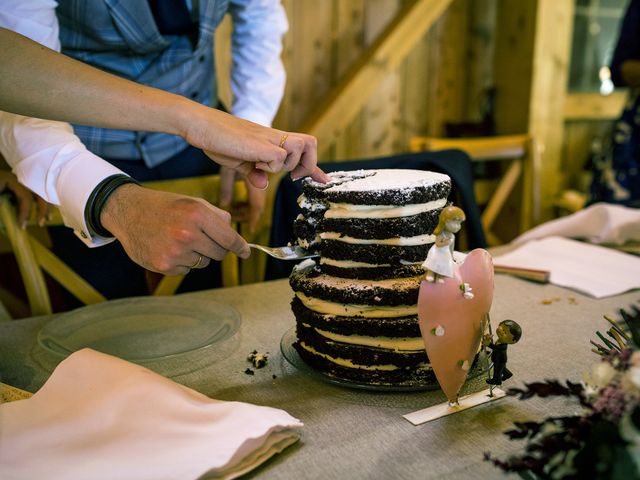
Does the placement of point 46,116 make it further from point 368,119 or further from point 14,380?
point 368,119

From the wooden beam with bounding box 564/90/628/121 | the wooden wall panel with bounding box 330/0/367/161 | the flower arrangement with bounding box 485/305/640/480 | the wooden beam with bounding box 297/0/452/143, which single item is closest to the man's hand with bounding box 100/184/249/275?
the flower arrangement with bounding box 485/305/640/480

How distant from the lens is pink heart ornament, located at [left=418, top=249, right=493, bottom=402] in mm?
695

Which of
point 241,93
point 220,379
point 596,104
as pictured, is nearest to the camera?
point 220,379

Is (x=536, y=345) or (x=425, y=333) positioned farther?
(x=536, y=345)

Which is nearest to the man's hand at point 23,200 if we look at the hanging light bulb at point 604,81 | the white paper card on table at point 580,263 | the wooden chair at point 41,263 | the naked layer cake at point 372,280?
the wooden chair at point 41,263

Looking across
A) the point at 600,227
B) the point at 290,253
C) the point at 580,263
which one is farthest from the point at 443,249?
the point at 600,227

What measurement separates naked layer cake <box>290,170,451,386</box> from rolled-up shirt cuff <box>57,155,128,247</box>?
352 mm

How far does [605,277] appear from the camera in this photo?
127 cm

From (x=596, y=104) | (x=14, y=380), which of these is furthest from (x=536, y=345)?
(x=596, y=104)

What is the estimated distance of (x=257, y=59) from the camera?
5.44 feet

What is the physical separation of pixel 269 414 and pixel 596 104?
3.79 metres

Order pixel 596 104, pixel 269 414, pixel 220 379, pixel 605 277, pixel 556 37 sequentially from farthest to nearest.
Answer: pixel 596 104 < pixel 556 37 < pixel 605 277 < pixel 220 379 < pixel 269 414

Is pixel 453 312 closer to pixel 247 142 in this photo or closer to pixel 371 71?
pixel 247 142

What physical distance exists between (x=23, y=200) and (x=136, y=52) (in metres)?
0.43
